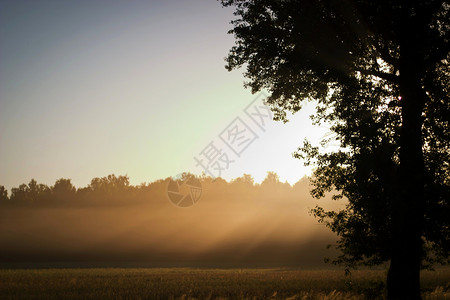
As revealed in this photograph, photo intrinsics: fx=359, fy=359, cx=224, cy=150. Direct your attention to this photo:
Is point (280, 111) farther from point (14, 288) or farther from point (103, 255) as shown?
point (103, 255)

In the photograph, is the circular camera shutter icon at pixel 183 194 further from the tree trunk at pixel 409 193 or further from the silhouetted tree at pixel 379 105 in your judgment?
the tree trunk at pixel 409 193

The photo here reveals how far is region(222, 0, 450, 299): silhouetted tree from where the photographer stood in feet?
42.7

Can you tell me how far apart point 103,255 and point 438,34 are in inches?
3836

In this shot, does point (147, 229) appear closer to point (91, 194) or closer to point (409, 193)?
point (91, 194)

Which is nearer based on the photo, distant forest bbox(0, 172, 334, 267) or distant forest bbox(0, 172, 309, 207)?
distant forest bbox(0, 172, 334, 267)

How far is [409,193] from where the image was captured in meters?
12.9

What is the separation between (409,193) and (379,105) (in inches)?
145

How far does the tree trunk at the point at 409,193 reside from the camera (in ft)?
41.4

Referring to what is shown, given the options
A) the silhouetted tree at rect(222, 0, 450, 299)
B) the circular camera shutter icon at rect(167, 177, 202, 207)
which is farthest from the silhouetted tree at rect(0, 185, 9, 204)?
the silhouetted tree at rect(222, 0, 450, 299)

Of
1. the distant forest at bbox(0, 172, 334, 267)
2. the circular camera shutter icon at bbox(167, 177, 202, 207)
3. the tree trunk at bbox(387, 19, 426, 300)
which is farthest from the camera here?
the circular camera shutter icon at bbox(167, 177, 202, 207)

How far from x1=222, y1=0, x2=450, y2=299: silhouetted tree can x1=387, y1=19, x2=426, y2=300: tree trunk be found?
0.11ft

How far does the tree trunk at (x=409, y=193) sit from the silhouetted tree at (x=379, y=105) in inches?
1.4

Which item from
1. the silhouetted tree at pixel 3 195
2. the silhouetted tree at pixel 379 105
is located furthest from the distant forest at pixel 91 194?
the silhouetted tree at pixel 379 105

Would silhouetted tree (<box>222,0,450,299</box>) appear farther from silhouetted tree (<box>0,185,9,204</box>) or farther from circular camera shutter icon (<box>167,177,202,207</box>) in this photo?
silhouetted tree (<box>0,185,9,204</box>)
